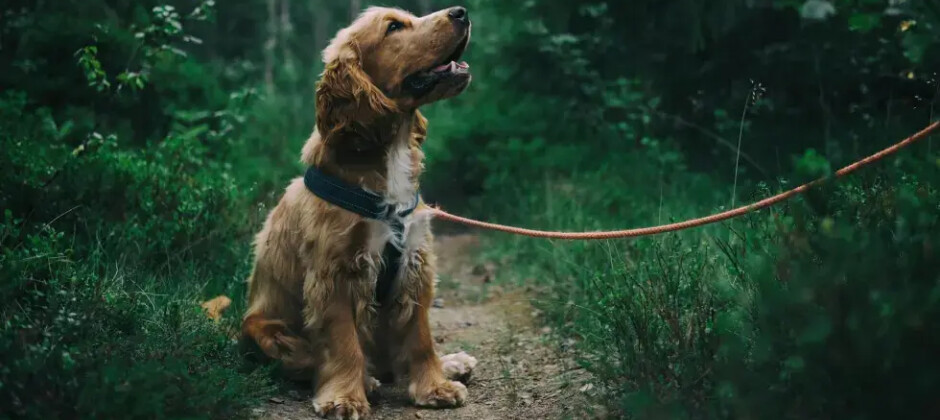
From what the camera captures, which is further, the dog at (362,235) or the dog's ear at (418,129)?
the dog's ear at (418,129)

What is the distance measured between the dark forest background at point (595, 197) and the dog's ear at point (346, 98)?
1095 mm

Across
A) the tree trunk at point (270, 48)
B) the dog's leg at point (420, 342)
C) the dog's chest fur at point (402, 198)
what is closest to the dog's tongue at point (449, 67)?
the dog's chest fur at point (402, 198)

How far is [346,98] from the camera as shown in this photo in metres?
3.64

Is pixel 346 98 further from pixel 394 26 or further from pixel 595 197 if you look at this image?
pixel 595 197

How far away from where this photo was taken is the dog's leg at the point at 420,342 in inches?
147

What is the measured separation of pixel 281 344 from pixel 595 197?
3.44 meters

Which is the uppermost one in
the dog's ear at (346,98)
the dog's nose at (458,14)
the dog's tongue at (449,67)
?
the dog's nose at (458,14)

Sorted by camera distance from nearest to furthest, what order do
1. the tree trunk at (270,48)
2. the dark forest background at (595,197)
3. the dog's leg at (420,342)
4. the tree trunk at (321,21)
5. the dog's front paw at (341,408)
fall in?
1. the dark forest background at (595,197)
2. the dog's front paw at (341,408)
3. the dog's leg at (420,342)
4. the tree trunk at (270,48)
5. the tree trunk at (321,21)

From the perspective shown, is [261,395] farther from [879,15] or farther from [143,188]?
[879,15]

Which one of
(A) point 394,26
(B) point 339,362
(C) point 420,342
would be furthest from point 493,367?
(A) point 394,26

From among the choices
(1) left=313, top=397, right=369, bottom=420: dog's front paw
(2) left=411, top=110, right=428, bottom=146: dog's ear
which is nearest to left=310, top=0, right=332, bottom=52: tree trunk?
(2) left=411, top=110, right=428, bottom=146: dog's ear

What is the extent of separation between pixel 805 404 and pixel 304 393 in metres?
2.24

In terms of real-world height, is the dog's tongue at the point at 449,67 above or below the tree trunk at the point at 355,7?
below

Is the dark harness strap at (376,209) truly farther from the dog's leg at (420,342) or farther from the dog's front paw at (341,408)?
the dog's front paw at (341,408)
